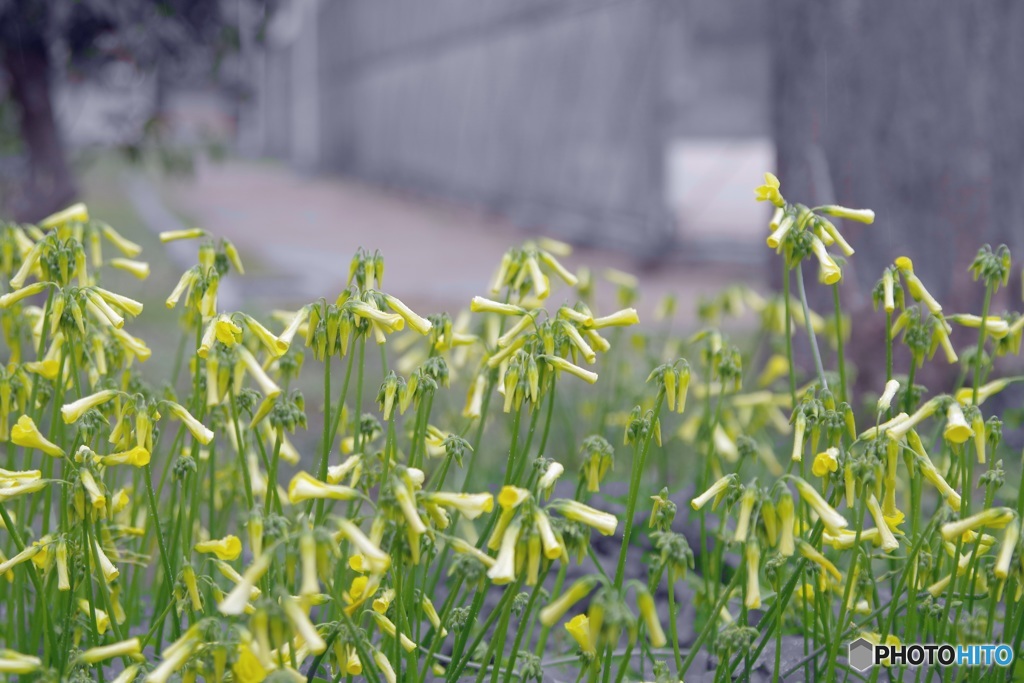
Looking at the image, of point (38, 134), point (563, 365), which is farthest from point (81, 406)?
point (38, 134)

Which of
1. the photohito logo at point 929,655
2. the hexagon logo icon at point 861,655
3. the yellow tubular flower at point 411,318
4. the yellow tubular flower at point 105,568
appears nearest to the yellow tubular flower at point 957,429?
the photohito logo at point 929,655

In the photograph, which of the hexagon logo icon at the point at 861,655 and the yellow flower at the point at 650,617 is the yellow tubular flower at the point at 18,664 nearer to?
the yellow flower at the point at 650,617

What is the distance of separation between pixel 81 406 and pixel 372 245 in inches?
334

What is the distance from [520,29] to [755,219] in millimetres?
3593

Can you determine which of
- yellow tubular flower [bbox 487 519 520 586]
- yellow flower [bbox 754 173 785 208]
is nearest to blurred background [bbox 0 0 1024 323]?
yellow flower [bbox 754 173 785 208]

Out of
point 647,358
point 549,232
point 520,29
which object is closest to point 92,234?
point 647,358

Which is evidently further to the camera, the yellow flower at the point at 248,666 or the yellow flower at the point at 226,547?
the yellow flower at the point at 226,547

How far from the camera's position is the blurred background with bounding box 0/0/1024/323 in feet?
12.6

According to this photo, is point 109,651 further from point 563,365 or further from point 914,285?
point 914,285

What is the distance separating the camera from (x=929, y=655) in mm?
1631

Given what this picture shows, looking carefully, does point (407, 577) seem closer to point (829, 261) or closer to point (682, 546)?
point (682, 546)

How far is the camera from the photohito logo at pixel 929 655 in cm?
148

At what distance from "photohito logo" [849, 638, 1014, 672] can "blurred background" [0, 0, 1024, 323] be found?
2.43 m

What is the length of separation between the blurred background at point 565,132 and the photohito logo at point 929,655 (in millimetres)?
2434
